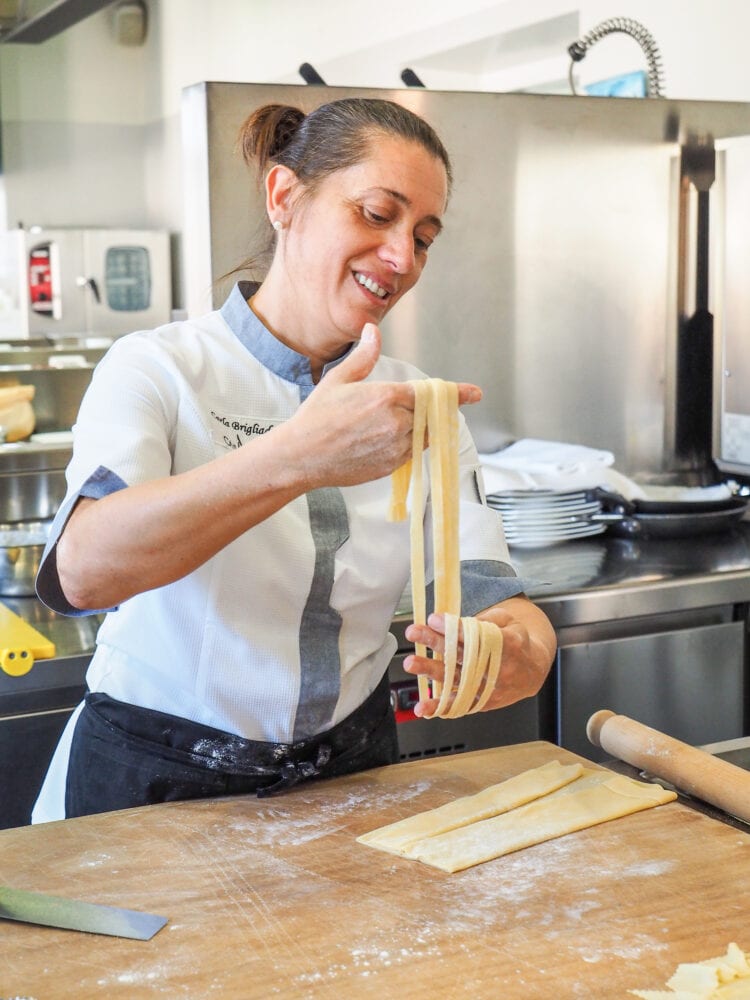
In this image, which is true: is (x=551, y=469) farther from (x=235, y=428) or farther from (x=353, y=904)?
(x=353, y=904)

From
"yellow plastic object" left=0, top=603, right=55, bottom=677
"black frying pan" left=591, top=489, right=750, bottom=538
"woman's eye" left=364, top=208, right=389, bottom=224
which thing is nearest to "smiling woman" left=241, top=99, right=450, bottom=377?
"woman's eye" left=364, top=208, right=389, bottom=224

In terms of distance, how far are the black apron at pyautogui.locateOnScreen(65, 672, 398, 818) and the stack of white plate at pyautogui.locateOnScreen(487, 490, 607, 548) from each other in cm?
108

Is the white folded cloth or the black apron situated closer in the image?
A: the black apron

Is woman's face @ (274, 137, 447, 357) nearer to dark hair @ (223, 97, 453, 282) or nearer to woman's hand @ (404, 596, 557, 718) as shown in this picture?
dark hair @ (223, 97, 453, 282)

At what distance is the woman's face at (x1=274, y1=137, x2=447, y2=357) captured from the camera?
54.7 inches

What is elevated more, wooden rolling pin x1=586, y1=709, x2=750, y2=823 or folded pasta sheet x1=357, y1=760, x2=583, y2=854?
wooden rolling pin x1=586, y1=709, x2=750, y2=823

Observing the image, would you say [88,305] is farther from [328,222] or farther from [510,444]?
[328,222]

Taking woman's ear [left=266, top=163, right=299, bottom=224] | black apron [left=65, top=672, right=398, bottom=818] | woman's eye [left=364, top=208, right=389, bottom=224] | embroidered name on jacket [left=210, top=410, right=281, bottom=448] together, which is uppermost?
woman's ear [left=266, top=163, right=299, bottom=224]

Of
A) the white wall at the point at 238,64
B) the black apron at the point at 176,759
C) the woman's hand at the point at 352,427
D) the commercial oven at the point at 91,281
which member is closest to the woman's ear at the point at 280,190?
the woman's hand at the point at 352,427

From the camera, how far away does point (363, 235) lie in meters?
1.39

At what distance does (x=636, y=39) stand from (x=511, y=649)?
2.00 meters

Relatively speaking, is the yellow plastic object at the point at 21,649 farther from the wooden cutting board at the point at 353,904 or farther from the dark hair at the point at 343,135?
the dark hair at the point at 343,135

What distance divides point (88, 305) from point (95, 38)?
7.02ft

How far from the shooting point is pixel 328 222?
1404 mm
